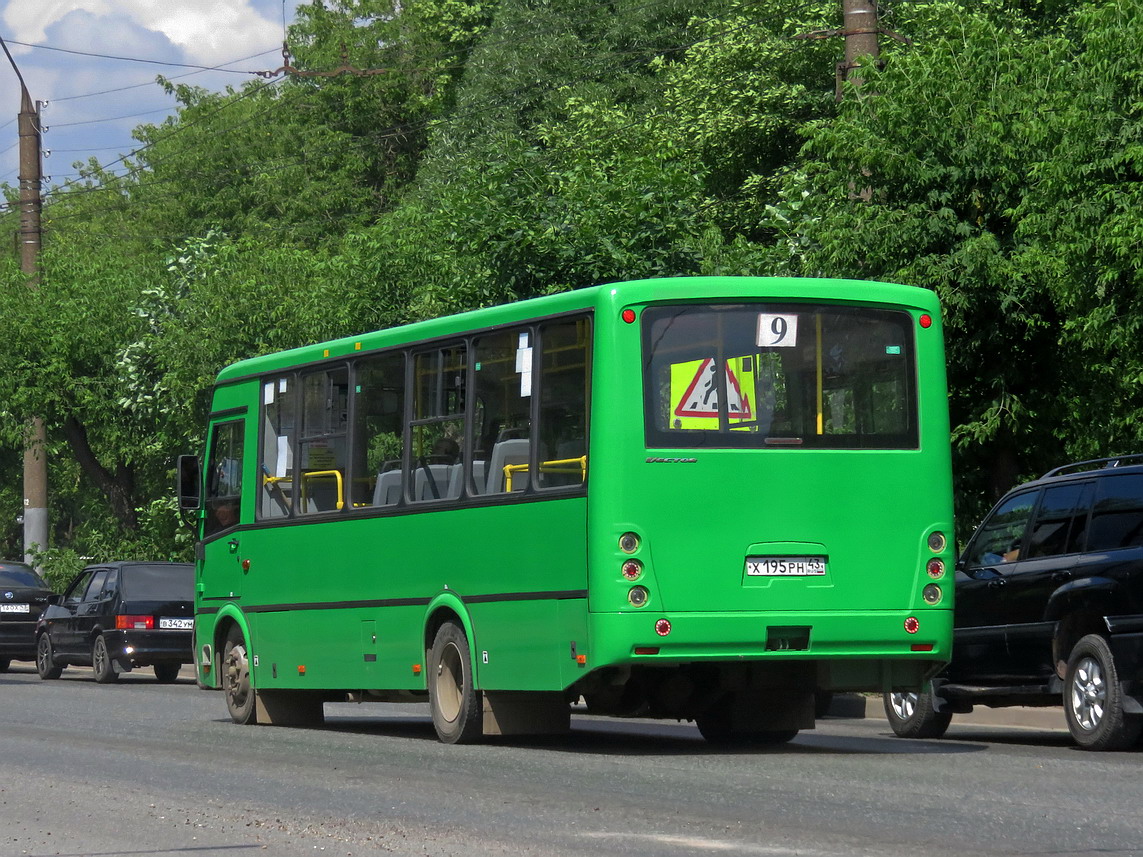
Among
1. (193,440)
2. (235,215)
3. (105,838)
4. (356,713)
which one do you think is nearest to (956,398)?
(356,713)

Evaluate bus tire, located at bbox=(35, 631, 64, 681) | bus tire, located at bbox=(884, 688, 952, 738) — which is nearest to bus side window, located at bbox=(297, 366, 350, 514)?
bus tire, located at bbox=(884, 688, 952, 738)

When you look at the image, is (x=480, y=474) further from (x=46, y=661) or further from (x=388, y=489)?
(x=46, y=661)

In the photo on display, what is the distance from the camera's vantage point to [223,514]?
17.9m

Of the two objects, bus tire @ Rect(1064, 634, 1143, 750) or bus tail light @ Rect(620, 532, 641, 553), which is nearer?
bus tail light @ Rect(620, 532, 641, 553)

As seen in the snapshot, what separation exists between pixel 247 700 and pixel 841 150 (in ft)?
29.2

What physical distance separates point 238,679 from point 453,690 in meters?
4.04

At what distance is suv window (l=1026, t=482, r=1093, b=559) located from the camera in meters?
14.0

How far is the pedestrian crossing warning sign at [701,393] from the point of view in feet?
41.3

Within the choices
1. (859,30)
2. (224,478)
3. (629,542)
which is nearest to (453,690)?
(629,542)

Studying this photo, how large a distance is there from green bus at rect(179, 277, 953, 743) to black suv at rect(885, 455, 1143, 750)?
121 centimetres

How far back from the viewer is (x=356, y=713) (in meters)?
20.0

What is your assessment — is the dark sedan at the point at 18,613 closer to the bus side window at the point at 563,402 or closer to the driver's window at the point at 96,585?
the driver's window at the point at 96,585

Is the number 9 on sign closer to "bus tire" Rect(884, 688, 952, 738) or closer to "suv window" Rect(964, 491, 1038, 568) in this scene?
"suv window" Rect(964, 491, 1038, 568)

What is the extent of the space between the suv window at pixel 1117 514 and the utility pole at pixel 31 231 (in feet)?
91.6
